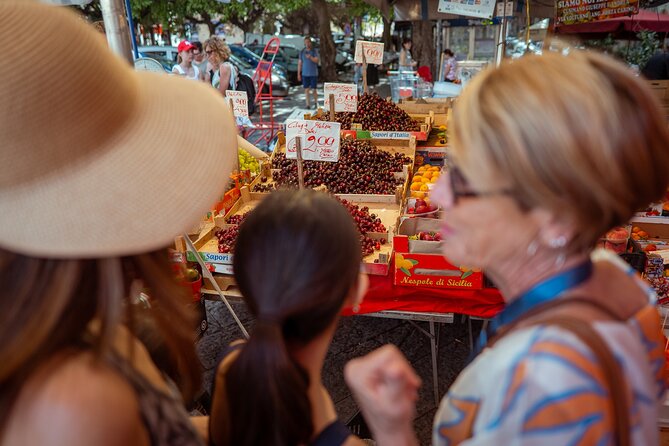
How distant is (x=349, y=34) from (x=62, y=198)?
2972 centimetres

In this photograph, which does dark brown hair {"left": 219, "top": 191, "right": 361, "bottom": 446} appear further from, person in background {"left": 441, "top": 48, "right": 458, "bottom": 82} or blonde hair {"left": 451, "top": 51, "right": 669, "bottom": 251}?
person in background {"left": 441, "top": 48, "right": 458, "bottom": 82}

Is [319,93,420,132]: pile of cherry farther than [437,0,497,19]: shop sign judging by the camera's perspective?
No

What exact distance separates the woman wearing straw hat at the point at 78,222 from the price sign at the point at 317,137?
230cm

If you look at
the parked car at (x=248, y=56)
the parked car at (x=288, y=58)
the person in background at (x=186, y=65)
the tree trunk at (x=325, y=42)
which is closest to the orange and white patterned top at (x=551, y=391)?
the person in background at (x=186, y=65)

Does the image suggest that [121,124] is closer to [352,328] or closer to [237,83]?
[352,328]

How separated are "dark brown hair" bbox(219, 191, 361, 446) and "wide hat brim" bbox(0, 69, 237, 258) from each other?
156mm

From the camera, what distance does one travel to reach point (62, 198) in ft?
2.54

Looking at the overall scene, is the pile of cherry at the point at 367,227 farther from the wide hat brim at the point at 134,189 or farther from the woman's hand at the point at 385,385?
the wide hat brim at the point at 134,189

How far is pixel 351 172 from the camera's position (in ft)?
12.6

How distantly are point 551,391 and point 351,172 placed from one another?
3097 millimetres

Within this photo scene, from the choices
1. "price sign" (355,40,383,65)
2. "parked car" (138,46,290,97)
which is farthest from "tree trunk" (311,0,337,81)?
"price sign" (355,40,383,65)

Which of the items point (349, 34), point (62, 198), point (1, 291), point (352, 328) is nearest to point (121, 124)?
point (62, 198)

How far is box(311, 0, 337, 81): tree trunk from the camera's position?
1533 centimetres

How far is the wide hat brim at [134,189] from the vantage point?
0.76m
